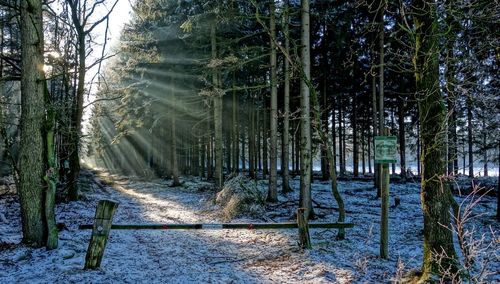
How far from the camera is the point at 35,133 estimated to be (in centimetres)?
780

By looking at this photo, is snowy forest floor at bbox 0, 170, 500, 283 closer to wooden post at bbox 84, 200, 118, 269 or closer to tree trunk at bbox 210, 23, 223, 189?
wooden post at bbox 84, 200, 118, 269

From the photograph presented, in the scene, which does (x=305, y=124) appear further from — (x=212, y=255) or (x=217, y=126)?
(x=217, y=126)

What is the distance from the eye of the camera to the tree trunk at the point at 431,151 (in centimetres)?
577

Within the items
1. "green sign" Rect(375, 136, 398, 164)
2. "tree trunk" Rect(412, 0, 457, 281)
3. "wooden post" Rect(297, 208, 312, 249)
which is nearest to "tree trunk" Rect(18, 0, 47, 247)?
"wooden post" Rect(297, 208, 312, 249)

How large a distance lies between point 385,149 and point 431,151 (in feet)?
5.02

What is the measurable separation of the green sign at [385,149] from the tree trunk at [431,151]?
1.34 metres

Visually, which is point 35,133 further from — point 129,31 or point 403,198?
point 129,31

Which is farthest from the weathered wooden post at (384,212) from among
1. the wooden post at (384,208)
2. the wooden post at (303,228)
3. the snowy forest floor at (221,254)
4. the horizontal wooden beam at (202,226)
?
the wooden post at (303,228)

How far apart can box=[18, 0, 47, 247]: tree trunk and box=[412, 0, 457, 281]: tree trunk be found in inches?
313

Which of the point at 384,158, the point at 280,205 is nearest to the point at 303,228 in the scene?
the point at 384,158

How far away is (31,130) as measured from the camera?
7.73 meters

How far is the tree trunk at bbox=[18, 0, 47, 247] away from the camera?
303 inches

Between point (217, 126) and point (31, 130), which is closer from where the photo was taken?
point (31, 130)

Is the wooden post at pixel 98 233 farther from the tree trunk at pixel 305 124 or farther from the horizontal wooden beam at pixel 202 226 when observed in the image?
the tree trunk at pixel 305 124
